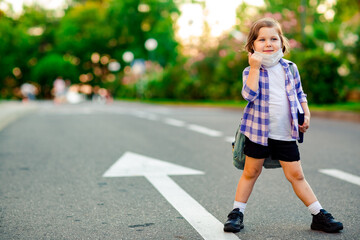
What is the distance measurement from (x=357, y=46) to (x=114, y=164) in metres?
10.9

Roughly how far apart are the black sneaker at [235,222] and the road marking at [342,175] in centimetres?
202

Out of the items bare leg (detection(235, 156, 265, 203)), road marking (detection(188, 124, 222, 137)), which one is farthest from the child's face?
road marking (detection(188, 124, 222, 137))

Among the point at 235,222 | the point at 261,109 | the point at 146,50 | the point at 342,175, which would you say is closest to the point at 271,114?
the point at 261,109

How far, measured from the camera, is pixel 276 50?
10.3ft

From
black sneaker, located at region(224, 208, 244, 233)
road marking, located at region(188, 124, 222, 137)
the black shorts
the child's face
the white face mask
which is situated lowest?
road marking, located at region(188, 124, 222, 137)

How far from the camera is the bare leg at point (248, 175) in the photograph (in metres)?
3.24

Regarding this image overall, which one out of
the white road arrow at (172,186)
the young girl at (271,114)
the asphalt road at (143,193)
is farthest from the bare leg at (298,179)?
the white road arrow at (172,186)

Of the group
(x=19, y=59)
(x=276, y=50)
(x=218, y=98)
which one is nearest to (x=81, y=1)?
(x=19, y=59)

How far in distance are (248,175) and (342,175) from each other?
91.4 inches

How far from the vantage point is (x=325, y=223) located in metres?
3.16

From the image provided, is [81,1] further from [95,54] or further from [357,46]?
[357,46]

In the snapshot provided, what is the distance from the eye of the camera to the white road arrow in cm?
Result: 327

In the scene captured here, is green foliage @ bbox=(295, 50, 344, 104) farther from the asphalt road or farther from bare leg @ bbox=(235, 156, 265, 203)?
bare leg @ bbox=(235, 156, 265, 203)

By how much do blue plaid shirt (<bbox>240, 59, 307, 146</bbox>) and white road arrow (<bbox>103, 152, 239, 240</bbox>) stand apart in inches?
26.0
